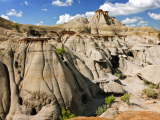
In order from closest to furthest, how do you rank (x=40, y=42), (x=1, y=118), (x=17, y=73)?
(x=1, y=118) < (x=17, y=73) < (x=40, y=42)

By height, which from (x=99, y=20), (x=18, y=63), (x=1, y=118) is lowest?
(x=1, y=118)

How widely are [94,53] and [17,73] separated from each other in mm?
10585

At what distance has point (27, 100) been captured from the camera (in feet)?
20.2

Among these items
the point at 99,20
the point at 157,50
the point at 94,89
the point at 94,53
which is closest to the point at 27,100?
the point at 94,89

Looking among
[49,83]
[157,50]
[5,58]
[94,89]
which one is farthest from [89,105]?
[157,50]

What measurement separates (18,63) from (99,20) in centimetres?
6540

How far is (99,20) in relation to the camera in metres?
66.8

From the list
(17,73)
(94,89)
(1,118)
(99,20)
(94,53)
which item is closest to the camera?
(1,118)

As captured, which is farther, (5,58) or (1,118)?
(5,58)

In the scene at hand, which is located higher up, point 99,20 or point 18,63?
point 99,20

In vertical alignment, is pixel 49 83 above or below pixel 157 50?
below

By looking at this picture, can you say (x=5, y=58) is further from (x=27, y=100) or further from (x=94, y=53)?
(x=94, y=53)

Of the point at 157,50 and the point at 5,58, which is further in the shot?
the point at 157,50

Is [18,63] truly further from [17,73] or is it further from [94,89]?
[94,89]
